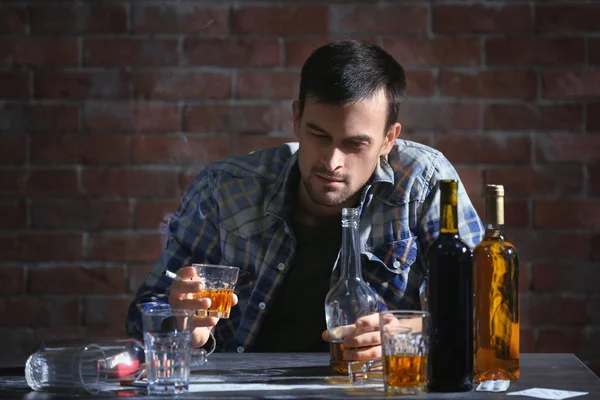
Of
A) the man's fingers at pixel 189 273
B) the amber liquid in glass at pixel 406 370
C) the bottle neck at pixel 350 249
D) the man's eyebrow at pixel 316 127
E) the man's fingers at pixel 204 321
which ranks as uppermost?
the man's eyebrow at pixel 316 127

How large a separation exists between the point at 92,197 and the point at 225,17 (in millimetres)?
666

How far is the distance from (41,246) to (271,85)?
0.84 m

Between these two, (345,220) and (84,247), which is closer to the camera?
(345,220)

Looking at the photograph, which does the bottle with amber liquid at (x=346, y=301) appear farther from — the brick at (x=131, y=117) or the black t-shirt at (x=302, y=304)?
the brick at (x=131, y=117)

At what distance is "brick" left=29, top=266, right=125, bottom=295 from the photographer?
260 cm

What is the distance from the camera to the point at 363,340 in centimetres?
140

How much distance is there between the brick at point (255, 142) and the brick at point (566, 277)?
840 mm

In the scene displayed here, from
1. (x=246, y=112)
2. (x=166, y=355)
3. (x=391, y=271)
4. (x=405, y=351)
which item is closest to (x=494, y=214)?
(x=405, y=351)

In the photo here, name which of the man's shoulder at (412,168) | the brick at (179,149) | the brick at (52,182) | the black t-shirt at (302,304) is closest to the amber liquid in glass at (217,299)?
the black t-shirt at (302,304)

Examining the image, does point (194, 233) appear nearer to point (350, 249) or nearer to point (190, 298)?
point (190, 298)

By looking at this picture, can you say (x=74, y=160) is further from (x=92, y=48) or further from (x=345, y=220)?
(x=345, y=220)

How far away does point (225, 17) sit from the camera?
2.56 meters

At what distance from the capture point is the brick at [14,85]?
101 inches

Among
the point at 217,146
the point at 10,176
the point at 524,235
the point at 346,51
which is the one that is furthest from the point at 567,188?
the point at 10,176
